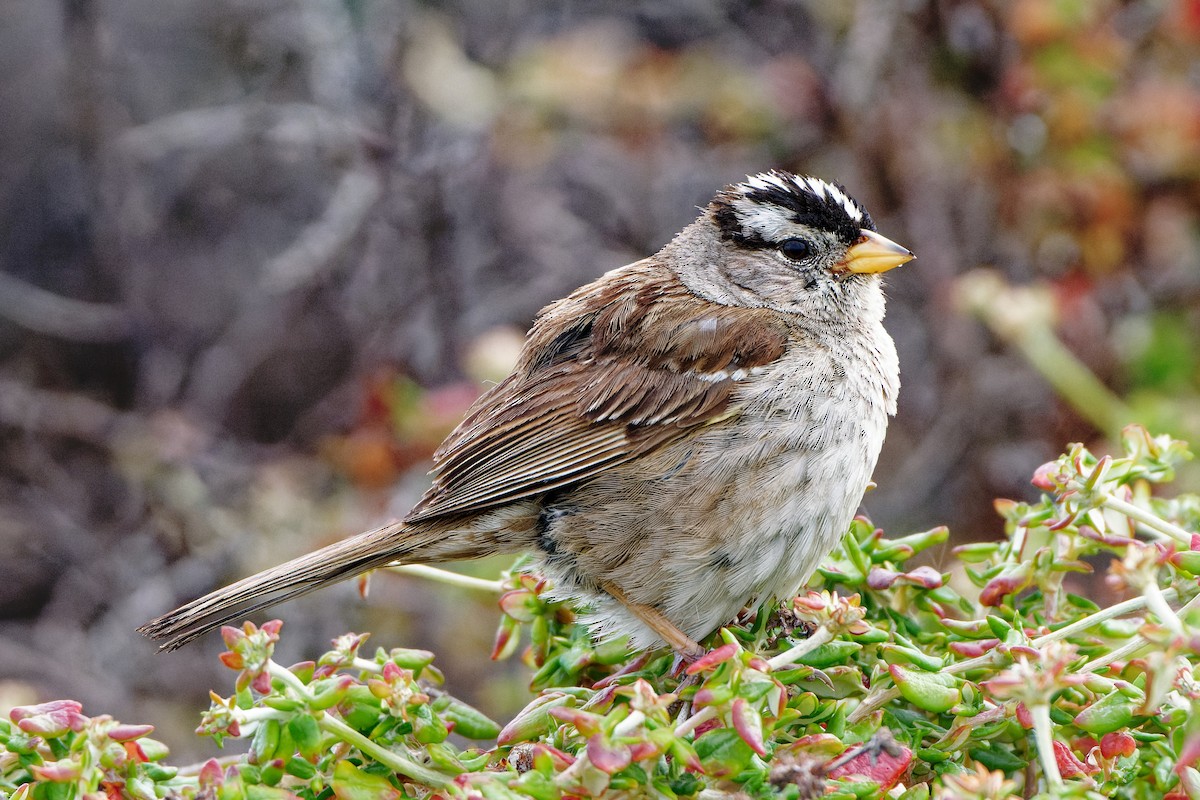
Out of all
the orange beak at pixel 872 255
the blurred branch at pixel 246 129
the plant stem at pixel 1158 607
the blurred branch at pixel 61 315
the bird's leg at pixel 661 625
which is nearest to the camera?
the plant stem at pixel 1158 607

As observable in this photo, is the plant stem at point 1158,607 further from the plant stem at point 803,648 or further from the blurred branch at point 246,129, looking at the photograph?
the blurred branch at point 246,129

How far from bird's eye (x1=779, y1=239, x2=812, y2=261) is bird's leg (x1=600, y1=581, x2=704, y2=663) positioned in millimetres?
951

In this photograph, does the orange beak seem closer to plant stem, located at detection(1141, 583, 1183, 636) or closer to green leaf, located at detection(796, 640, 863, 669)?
green leaf, located at detection(796, 640, 863, 669)

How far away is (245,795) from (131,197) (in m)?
3.99

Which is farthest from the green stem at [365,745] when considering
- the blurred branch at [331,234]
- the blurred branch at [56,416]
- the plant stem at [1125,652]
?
the blurred branch at [56,416]

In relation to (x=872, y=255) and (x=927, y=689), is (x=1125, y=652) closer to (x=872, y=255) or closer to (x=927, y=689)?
(x=927, y=689)

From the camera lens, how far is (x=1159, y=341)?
166 inches

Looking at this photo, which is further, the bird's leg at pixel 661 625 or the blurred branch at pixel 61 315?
the blurred branch at pixel 61 315

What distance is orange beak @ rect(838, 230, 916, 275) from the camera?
299 centimetres

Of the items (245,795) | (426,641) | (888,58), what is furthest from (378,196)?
(245,795)

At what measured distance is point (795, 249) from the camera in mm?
3109

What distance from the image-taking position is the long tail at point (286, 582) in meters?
2.53

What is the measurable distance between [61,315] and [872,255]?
3324mm

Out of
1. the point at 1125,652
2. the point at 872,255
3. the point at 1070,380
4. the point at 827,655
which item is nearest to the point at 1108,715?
the point at 1125,652
